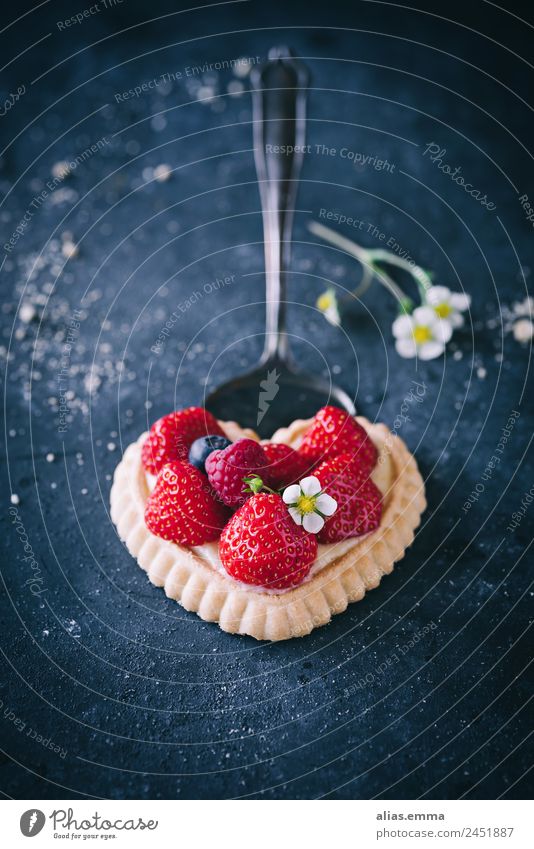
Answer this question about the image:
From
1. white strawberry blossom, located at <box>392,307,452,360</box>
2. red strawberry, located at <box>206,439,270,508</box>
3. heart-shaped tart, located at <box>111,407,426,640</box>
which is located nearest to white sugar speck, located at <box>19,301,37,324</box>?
heart-shaped tart, located at <box>111,407,426,640</box>

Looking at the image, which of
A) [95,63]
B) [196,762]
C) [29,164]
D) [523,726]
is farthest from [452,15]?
[196,762]

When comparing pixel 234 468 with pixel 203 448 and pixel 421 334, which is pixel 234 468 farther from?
pixel 421 334

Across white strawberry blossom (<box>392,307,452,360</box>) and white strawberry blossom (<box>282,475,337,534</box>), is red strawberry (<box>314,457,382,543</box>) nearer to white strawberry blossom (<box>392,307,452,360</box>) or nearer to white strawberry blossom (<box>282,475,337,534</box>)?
white strawberry blossom (<box>282,475,337,534</box>)

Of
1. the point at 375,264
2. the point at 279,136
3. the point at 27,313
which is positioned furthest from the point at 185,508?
the point at 375,264

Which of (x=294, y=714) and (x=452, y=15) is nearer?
(x=294, y=714)

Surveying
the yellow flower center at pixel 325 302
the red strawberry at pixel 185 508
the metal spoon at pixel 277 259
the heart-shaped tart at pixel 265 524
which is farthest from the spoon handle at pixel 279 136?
the red strawberry at pixel 185 508

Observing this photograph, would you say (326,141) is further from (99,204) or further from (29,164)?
(29,164)
